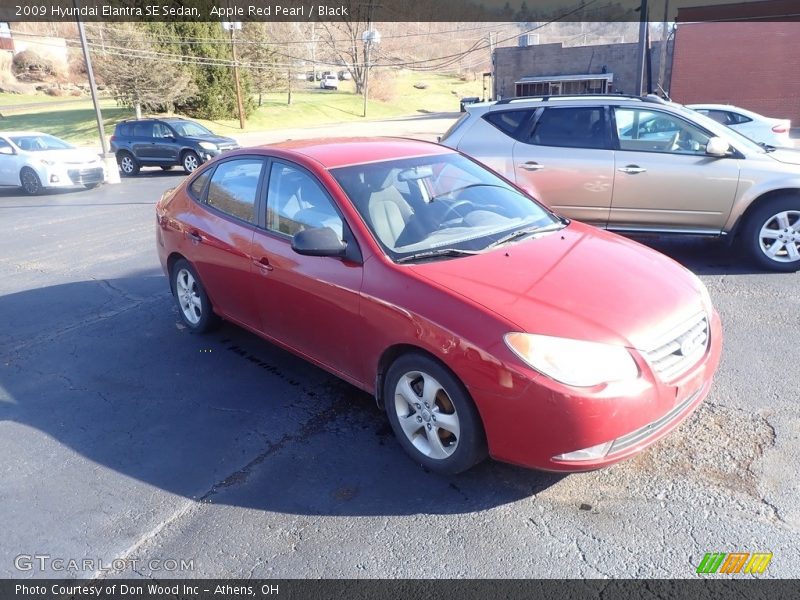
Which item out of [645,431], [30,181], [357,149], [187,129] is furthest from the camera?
[187,129]

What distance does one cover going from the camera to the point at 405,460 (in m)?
3.28

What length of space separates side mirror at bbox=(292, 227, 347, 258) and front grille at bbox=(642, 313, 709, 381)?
5.42 ft

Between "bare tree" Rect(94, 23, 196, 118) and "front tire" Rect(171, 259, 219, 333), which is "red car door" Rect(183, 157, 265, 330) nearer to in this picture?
"front tire" Rect(171, 259, 219, 333)

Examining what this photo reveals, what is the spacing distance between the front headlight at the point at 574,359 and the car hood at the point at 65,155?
1535cm

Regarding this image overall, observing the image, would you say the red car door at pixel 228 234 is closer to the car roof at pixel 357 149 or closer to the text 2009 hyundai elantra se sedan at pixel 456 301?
the text 2009 hyundai elantra se sedan at pixel 456 301

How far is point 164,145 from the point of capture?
18.9 m

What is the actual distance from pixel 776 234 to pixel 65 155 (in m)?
15.3

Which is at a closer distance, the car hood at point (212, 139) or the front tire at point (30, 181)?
the front tire at point (30, 181)

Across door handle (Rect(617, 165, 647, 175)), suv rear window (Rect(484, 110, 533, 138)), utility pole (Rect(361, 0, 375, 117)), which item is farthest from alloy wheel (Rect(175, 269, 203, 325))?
utility pole (Rect(361, 0, 375, 117))

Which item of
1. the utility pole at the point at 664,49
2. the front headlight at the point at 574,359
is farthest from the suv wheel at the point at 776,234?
the utility pole at the point at 664,49

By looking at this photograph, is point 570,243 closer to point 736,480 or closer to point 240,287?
point 736,480

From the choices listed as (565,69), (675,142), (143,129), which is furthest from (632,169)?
(565,69)

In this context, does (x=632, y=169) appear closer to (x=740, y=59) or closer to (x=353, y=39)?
(x=740, y=59)

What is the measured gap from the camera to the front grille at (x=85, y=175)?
48.4 ft
